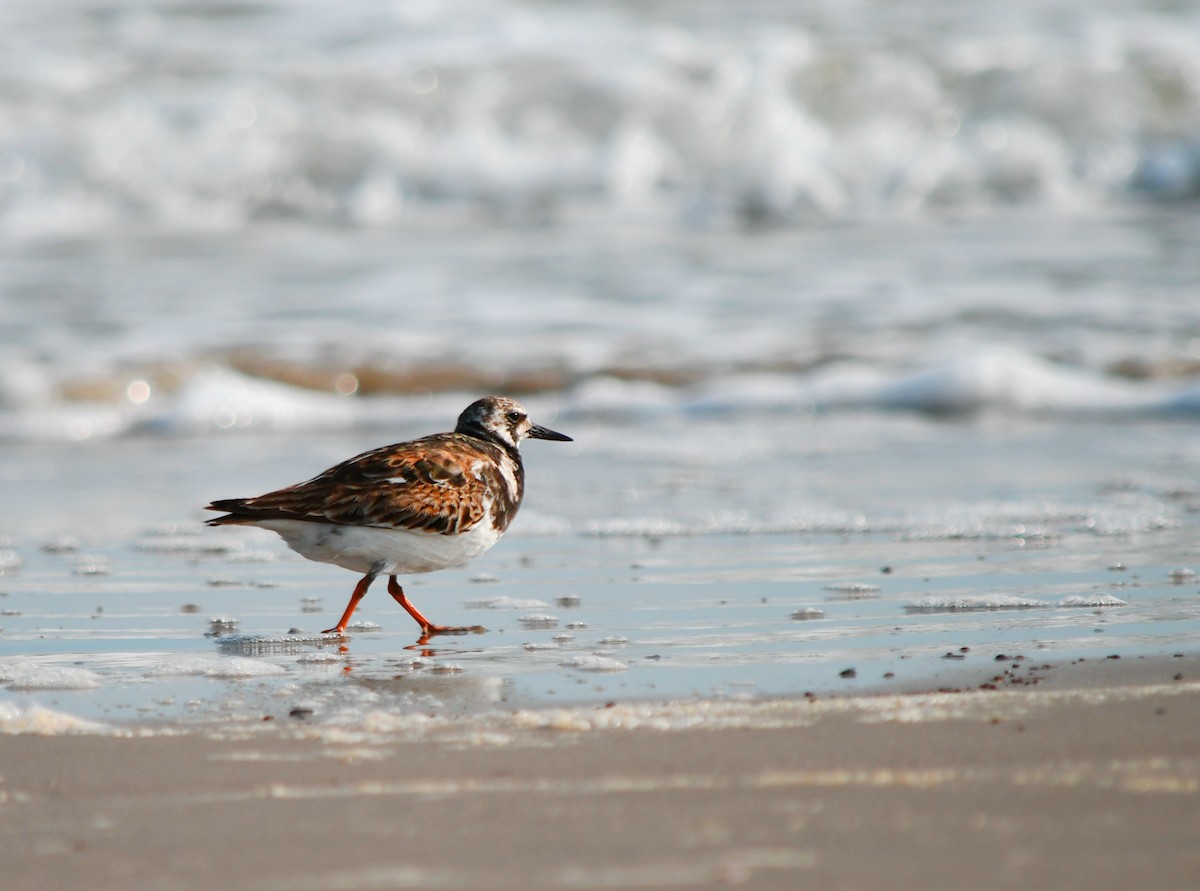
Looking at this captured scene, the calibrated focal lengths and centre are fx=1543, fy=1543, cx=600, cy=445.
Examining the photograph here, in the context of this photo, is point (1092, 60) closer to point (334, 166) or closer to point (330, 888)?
point (334, 166)

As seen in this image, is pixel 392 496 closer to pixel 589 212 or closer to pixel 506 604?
pixel 506 604

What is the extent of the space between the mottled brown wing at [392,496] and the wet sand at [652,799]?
1158 mm

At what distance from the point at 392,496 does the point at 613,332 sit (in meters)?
5.25

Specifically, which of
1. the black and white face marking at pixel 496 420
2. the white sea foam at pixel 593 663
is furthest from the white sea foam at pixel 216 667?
the black and white face marking at pixel 496 420

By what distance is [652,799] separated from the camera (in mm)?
2240

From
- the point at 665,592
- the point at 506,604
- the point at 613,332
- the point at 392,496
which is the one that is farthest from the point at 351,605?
the point at 613,332

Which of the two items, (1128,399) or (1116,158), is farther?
(1116,158)

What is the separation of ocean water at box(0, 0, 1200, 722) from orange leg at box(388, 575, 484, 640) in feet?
0.18

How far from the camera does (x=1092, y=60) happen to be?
531 inches

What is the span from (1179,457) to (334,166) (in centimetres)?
857

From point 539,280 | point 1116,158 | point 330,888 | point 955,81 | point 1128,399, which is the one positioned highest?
point 955,81

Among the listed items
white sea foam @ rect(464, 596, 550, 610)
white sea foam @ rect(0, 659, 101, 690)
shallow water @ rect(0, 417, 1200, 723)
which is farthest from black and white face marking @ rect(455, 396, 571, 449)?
white sea foam @ rect(0, 659, 101, 690)

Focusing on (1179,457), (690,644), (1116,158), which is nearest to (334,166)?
(1116,158)

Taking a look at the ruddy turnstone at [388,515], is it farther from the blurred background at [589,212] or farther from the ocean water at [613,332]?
the blurred background at [589,212]
